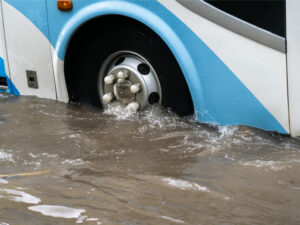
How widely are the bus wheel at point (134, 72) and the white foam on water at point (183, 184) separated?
110 cm

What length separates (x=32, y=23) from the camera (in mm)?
4012

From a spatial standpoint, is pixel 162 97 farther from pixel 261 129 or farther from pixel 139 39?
pixel 261 129

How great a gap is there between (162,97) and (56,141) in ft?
2.74

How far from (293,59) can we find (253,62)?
0.82ft

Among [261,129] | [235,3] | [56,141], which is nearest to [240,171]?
[261,129]

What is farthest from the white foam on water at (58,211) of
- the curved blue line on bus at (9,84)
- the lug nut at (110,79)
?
the curved blue line on bus at (9,84)

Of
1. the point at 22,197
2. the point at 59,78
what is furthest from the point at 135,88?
the point at 22,197

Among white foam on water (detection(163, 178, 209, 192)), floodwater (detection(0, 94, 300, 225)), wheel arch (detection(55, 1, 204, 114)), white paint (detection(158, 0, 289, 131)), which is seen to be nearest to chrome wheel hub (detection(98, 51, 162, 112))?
floodwater (detection(0, 94, 300, 225))

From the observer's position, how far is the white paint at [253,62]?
2959mm

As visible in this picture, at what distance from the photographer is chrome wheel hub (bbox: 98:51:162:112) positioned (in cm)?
363

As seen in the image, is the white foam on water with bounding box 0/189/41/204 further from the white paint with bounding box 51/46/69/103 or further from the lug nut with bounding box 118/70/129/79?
the white paint with bounding box 51/46/69/103

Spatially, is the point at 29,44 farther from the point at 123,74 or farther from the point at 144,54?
the point at 144,54

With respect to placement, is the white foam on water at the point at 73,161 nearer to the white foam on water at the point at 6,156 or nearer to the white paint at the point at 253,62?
the white foam on water at the point at 6,156

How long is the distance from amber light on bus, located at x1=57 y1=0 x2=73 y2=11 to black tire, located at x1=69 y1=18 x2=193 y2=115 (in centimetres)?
29
